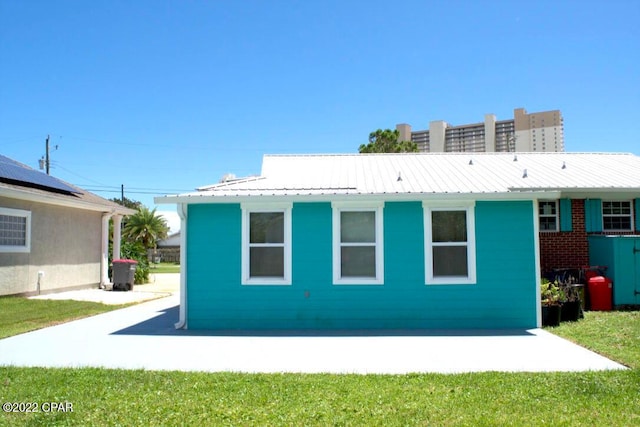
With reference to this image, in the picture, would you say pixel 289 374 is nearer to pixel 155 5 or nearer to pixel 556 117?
pixel 155 5

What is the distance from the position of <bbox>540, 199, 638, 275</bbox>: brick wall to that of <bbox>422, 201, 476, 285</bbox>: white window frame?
16.4ft

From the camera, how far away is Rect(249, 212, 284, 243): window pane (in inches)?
364

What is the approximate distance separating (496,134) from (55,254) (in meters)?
38.9

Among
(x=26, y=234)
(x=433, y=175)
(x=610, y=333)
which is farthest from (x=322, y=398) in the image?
(x=26, y=234)

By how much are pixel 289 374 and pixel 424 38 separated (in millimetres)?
12438

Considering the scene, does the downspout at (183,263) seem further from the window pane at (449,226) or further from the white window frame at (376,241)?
the window pane at (449,226)

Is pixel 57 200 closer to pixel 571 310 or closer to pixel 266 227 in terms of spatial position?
pixel 266 227

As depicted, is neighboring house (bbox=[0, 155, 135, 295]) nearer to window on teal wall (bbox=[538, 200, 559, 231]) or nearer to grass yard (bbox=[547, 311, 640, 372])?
grass yard (bbox=[547, 311, 640, 372])

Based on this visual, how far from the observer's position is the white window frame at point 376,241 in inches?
355

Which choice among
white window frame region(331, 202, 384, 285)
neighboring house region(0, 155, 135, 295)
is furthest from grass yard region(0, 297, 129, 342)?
white window frame region(331, 202, 384, 285)

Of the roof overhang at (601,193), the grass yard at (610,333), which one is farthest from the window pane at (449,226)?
the roof overhang at (601,193)

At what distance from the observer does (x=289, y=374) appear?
5754 mm

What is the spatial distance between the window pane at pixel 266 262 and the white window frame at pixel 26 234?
8.17m

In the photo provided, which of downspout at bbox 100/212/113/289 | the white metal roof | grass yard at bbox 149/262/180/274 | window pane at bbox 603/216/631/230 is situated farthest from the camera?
grass yard at bbox 149/262/180/274
